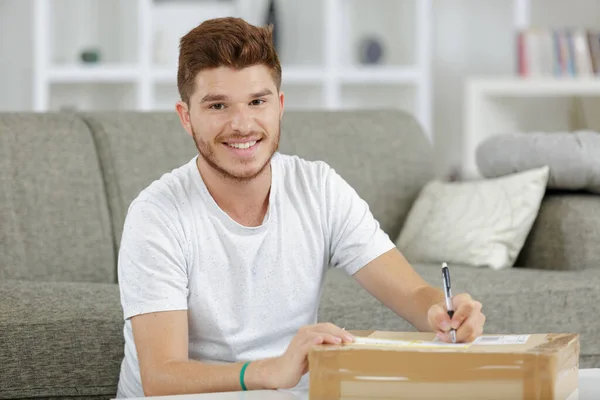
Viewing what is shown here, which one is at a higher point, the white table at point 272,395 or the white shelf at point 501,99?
the white shelf at point 501,99

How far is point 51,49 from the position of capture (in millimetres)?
5031

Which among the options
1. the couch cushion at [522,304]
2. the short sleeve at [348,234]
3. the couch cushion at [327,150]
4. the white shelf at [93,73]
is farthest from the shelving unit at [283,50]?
the short sleeve at [348,234]

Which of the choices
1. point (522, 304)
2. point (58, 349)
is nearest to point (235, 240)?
point (58, 349)

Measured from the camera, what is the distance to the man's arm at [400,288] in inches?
63.7

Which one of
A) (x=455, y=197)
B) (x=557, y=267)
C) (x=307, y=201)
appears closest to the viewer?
(x=307, y=201)

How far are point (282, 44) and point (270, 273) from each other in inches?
146

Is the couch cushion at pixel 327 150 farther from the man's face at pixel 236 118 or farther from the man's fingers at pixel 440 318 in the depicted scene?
the man's fingers at pixel 440 318

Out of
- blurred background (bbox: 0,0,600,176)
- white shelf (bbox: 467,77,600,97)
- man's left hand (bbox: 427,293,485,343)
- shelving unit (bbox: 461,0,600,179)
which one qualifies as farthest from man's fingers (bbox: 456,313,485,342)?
white shelf (bbox: 467,77,600,97)

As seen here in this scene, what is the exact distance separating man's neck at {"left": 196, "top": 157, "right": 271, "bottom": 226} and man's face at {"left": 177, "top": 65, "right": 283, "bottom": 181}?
0.10ft

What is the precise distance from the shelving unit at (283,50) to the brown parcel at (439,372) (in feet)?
12.7

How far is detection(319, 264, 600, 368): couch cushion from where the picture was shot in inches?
90.6

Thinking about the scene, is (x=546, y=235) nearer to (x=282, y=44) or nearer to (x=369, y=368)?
(x=369, y=368)

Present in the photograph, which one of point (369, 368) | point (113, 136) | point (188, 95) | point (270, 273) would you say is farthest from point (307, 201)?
point (113, 136)

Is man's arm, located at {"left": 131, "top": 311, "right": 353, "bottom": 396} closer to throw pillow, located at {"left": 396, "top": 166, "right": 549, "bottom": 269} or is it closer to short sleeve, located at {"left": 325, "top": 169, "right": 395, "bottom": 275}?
short sleeve, located at {"left": 325, "top": 169, "right": 395, "bottom": 275}
